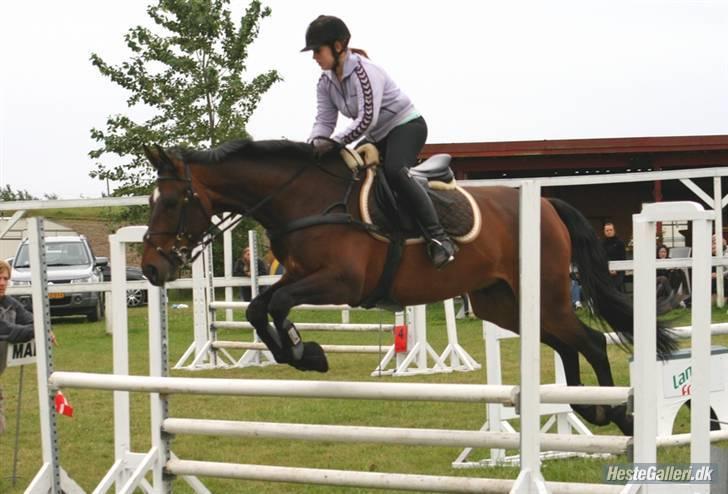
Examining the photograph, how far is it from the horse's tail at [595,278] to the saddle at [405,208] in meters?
0.80

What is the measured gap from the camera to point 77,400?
9367 mm

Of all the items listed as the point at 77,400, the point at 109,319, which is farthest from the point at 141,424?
the point at 109,319

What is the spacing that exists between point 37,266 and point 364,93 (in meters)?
1.76

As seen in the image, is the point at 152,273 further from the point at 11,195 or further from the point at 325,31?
the point at 11,195

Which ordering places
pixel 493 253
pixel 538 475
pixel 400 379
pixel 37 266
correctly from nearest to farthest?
pixel 538 475
pixel 37 266
pixel 493 253
pixel 400 379

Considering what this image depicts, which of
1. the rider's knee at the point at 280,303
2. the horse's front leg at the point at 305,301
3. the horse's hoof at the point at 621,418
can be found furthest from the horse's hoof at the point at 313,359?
the horse's hoof at the point at 621,418

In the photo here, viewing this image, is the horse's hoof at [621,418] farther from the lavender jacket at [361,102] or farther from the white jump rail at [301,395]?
the lavender jacket at [361,102]

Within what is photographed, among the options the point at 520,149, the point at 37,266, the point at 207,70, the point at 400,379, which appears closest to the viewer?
the point at 37,266

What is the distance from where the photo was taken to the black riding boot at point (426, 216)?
A: 5266 mm

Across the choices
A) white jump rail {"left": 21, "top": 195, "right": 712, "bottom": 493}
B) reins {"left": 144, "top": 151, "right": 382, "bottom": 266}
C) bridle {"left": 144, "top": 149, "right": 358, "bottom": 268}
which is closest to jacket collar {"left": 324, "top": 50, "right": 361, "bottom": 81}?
reins {"left": 144, "top": 151, "right": 382, "bottom": 266}

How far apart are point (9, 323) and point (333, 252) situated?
215 cm

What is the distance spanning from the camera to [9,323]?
5.99 m

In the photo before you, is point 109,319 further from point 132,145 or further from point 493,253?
point 493,253

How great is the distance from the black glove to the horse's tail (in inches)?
61.8
